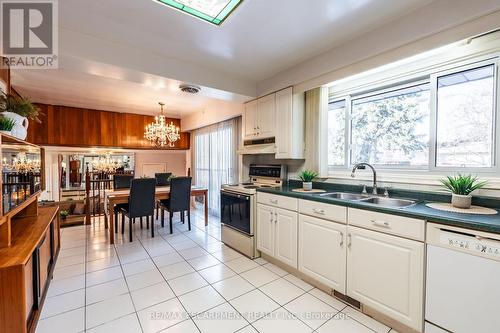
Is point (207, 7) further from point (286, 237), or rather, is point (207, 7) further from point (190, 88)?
point (286, 237)

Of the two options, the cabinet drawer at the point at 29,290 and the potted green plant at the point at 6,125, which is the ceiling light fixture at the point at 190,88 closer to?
the potted green plant at the point at 6,125

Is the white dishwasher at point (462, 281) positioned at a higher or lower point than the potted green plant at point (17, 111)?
lower

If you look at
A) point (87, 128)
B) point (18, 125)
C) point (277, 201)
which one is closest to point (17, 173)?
point (18, 125)

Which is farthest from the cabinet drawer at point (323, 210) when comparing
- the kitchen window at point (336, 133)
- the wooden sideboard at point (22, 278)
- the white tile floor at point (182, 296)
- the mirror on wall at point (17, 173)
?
the mirror on wall at point (17, 173)

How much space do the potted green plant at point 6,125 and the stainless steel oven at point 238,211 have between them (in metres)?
2.19

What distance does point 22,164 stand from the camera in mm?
1950

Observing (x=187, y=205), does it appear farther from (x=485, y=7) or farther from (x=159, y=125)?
(x=485, y=7)

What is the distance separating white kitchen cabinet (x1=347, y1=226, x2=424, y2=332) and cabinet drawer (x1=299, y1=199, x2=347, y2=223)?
0.13 m

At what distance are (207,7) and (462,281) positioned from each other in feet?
8.18

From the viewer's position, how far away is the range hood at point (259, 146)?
3.01 meters

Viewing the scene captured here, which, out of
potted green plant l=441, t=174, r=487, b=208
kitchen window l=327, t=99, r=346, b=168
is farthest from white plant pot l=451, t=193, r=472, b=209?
kitchen window l=327, t=99, r=346, b=168

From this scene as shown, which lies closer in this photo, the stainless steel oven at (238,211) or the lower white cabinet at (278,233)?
the lower white cabinet at (278,233)

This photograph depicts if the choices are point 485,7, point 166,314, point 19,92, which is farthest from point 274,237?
point 19,92
